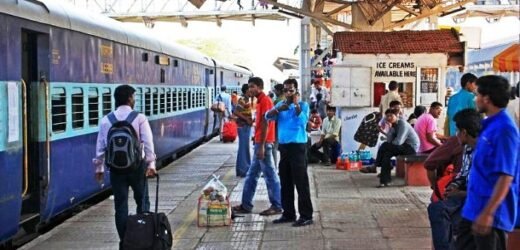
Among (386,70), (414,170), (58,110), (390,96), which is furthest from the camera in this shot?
(386,70)

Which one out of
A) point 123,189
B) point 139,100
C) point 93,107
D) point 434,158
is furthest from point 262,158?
point 139,100

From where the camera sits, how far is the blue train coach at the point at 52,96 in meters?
6.64

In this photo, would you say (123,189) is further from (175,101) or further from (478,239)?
(175,101)

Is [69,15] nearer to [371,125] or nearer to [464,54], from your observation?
[371,125]

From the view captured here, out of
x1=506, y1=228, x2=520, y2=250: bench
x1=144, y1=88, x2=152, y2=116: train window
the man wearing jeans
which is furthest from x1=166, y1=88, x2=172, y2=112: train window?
x1=506, y1=228, x2=520, y2=250: bench

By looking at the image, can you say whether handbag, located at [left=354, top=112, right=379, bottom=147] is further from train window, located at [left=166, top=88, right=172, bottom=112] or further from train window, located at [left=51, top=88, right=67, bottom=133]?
train window, located at [left=51, top=88, right=67, bottom=133]

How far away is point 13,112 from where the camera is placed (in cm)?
666

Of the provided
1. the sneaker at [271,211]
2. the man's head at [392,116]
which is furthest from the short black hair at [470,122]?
the man's head at [392,116]

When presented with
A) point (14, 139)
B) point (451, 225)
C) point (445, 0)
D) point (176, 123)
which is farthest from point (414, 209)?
point (445, 0)

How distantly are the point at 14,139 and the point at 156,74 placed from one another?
7468mm

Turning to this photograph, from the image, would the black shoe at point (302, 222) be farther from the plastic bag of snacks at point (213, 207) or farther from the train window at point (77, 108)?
the train window at point (77, 108)

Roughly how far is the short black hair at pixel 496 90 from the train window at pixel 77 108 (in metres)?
5.41

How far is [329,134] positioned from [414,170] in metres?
3.62

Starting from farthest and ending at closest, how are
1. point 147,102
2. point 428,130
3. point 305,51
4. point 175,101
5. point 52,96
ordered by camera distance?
point 305,51 < point 175,101 < point 147,102 < point 428,130 < point 52,96
